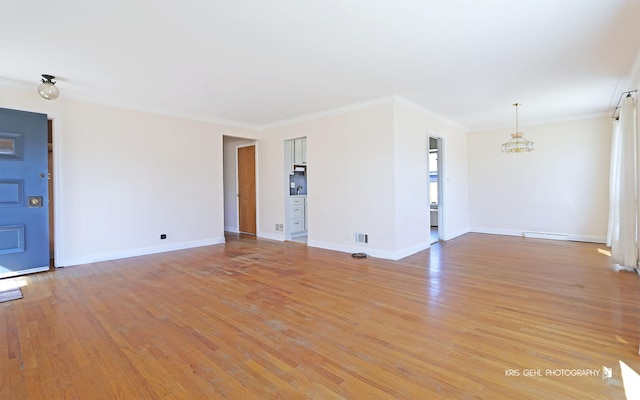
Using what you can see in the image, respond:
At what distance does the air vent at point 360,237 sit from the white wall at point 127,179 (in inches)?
116

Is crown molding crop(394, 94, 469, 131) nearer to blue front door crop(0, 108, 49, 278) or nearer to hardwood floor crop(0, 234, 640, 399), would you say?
hardwood floor crop(0, 234, 640, 399)

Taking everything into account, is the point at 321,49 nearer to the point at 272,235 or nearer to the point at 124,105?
the point at 124,105

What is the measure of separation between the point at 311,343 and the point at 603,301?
3.03 metres

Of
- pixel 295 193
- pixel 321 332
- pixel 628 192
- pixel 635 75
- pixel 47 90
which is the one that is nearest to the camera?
pixel 321 332

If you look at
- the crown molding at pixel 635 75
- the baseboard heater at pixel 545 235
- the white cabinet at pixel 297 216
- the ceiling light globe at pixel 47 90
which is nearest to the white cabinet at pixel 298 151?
the white cabinet at pixel 297 216

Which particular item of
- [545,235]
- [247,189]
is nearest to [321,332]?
[247,189]

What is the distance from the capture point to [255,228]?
749 centimetres

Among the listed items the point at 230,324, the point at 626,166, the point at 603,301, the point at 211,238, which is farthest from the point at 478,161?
the point at 230,324

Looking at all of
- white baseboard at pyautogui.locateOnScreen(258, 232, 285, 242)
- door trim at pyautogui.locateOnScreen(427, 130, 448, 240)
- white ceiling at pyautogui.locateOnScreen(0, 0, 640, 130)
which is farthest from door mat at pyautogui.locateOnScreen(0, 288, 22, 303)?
door trim at pyautogui.locateOnScreen(427, 130, 448, 240)

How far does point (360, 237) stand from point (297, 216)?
2.15 m

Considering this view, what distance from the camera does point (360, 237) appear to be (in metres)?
5.35

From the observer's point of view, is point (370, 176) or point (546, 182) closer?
point (370, 176)

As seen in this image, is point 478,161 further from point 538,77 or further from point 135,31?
point 135,31

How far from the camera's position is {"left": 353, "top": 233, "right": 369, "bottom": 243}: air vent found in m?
5.28
